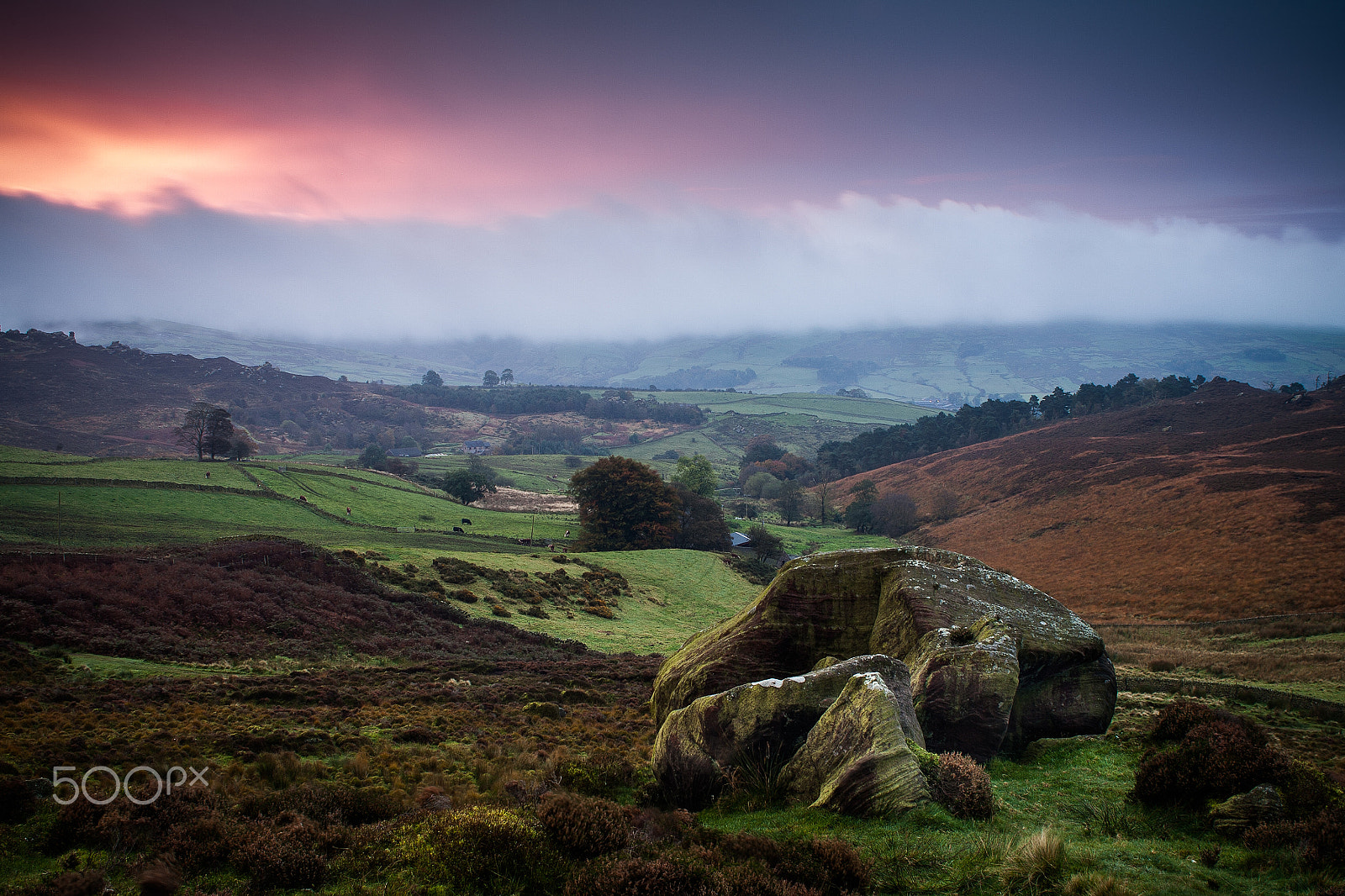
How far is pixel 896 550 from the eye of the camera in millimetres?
17875

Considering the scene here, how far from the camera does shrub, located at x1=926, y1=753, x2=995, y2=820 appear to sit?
9.38m

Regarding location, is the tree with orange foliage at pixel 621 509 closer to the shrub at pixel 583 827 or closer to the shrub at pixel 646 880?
the shrub at pixel 583 827

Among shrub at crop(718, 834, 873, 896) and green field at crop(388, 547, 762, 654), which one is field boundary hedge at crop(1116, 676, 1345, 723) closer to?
shrub at crop(718, 834, 873, 896)

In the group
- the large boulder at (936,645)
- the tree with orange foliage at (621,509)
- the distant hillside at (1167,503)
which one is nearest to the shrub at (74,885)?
the large boulder at (936,645)

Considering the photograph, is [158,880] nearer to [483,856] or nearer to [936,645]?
[483,856]

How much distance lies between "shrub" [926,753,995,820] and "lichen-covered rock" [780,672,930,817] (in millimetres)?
293

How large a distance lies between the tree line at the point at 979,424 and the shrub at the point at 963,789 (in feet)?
485

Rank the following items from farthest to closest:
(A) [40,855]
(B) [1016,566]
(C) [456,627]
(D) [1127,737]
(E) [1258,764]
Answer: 1. (B) [1016,566]
2. (C) [456,627]
3. (D) [1127,737]
4. (E) [1258,764]
5. (A) [40,855]

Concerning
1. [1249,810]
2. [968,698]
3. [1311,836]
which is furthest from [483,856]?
[1249,810]

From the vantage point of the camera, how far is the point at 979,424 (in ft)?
525

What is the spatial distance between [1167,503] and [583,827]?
9075 cm

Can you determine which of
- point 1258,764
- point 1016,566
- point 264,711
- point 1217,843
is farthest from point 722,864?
point 1016,566

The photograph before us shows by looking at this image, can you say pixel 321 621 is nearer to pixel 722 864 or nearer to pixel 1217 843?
pixel 722 864

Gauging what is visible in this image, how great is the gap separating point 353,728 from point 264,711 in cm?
264
